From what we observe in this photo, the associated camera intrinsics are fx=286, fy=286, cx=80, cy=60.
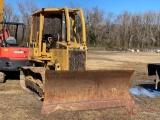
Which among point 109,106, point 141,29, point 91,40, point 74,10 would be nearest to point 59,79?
point 109,106

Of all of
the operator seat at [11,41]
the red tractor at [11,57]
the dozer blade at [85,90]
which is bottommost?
the dozer blade at [85,90]

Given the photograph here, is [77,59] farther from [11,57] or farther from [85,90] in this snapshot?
[11,57]

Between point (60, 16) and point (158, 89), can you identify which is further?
point (158, 89)

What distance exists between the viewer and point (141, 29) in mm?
87625

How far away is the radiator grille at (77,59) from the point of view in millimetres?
7261

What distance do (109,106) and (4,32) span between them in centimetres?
598

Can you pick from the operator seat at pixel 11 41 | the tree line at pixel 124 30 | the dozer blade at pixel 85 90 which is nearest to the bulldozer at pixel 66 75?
the dozer blade at pixel 85 90

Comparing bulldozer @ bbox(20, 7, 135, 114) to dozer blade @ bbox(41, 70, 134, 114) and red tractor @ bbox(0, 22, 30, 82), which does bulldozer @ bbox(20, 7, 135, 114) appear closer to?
dozer blade @ bbox(41, 70, 134, 114)

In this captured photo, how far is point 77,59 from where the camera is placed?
7.35 metres

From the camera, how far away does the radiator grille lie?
23.8 feet

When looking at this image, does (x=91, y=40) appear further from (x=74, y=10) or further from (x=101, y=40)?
(x=74, y=10)

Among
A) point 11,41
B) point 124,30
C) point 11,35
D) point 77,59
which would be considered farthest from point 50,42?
point 124,30

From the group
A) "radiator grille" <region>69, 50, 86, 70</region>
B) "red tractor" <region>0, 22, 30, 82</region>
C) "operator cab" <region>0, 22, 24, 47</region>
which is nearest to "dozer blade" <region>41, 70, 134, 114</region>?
"radiator grille" <region>69, 50, 86, 70</region>

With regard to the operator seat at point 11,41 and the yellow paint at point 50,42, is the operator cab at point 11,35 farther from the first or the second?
the yellow paint at point 50,42
